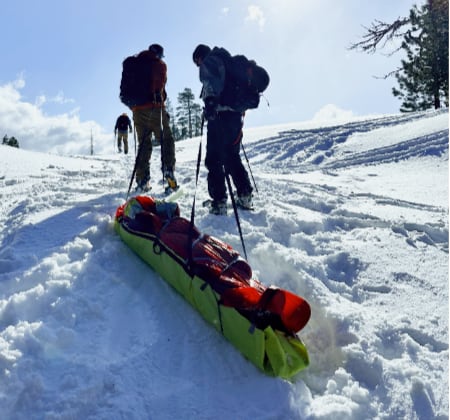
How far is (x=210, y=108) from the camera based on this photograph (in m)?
4.59

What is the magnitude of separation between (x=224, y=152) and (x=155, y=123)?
1.70 m

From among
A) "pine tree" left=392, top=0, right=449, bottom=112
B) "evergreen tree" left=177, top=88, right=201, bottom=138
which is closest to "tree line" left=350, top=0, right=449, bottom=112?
"pine tree" left=392, top=0, right=449, bottom=112

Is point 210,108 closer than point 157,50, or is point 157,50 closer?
point 210,108

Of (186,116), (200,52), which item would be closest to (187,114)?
(186,116)

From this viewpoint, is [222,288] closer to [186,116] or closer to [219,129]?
[219,129]

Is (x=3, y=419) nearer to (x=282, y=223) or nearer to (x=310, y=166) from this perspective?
(x=282, y=223)

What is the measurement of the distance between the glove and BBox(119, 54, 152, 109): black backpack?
5.91 ft

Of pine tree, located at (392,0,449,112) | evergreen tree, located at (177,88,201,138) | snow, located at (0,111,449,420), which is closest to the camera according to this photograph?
snow, located at (0,111,449,420)

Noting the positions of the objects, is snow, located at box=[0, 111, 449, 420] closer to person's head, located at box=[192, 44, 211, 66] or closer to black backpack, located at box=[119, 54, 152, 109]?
black backpack, located at box=[119, 54, 152, 109]

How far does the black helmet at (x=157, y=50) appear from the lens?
6.04 metres

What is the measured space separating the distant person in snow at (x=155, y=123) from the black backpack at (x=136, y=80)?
58mm

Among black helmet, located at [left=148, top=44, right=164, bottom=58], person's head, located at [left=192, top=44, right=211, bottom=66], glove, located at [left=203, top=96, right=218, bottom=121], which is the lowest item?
glove, located at [left=203, top=96, right=218, bottom=121]

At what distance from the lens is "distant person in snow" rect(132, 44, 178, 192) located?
604cm

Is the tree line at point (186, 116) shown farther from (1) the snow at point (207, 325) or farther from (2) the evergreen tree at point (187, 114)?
(1) the snow at point (207, 325)
